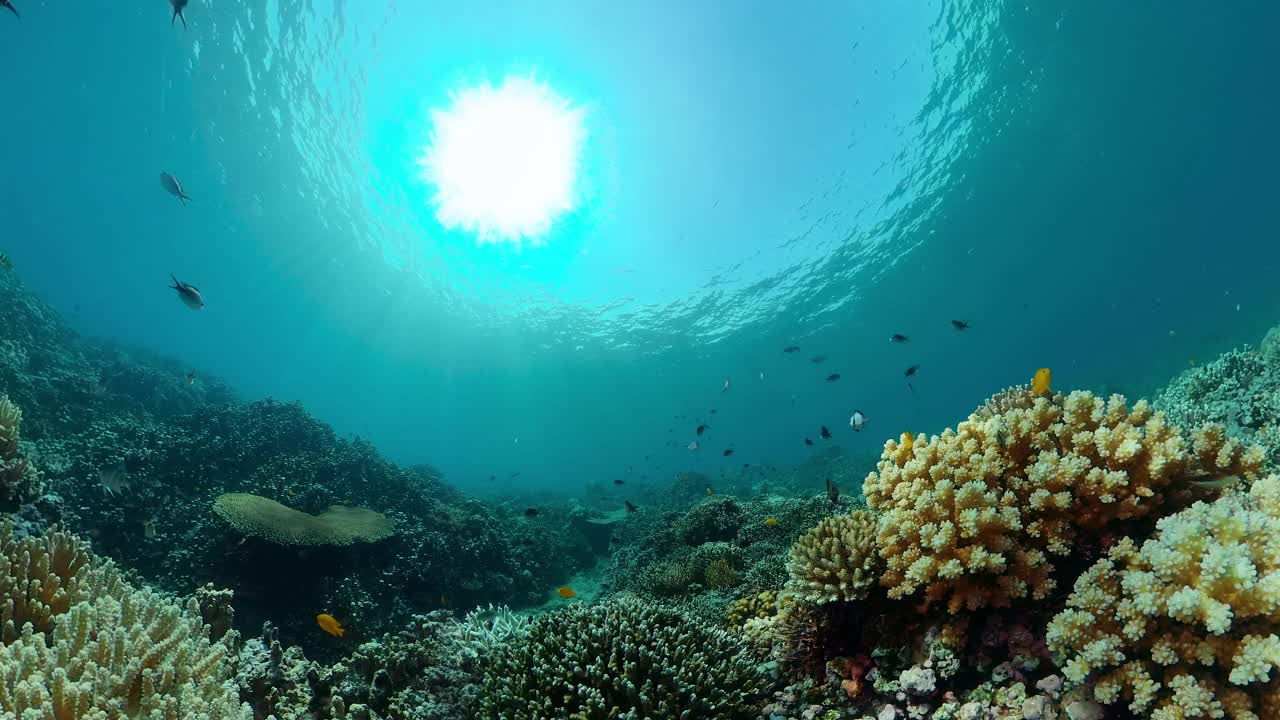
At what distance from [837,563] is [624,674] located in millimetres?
1759

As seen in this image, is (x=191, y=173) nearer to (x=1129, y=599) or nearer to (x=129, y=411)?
(x=129, y=411)

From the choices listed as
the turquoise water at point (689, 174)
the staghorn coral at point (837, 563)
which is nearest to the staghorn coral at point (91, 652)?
the staghorn coral at point (837, 563)

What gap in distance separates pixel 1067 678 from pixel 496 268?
41340mm

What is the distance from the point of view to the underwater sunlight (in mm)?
26812

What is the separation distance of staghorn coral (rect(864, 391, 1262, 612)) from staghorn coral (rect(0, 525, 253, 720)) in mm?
4310

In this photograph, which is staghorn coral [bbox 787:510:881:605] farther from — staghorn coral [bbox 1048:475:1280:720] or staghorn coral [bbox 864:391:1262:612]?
staghorn coral [bbox 1048:475:1280:720]

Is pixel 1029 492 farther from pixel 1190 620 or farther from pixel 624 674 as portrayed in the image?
pixel 624 674

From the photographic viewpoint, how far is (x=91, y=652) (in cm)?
277

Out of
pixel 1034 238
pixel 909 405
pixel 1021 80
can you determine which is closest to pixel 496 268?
pixel 1021 80

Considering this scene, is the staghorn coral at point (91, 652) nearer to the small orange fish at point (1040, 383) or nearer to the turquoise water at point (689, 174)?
the small orange fish at point (1040, 383)

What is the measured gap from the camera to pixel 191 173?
32.7 meters

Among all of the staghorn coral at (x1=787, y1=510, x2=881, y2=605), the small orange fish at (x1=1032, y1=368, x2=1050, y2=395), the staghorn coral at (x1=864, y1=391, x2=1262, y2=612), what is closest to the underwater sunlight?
the small orange fish at (x1=1032, y1=368, x2=1050, y2=395)

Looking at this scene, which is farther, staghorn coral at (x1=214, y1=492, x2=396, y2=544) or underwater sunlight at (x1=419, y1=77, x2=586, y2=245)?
underwater sunlight at (x1=419, y1=77, x2=586, y2=245)

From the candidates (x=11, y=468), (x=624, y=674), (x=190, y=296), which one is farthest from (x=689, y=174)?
(x=624, y=674)
